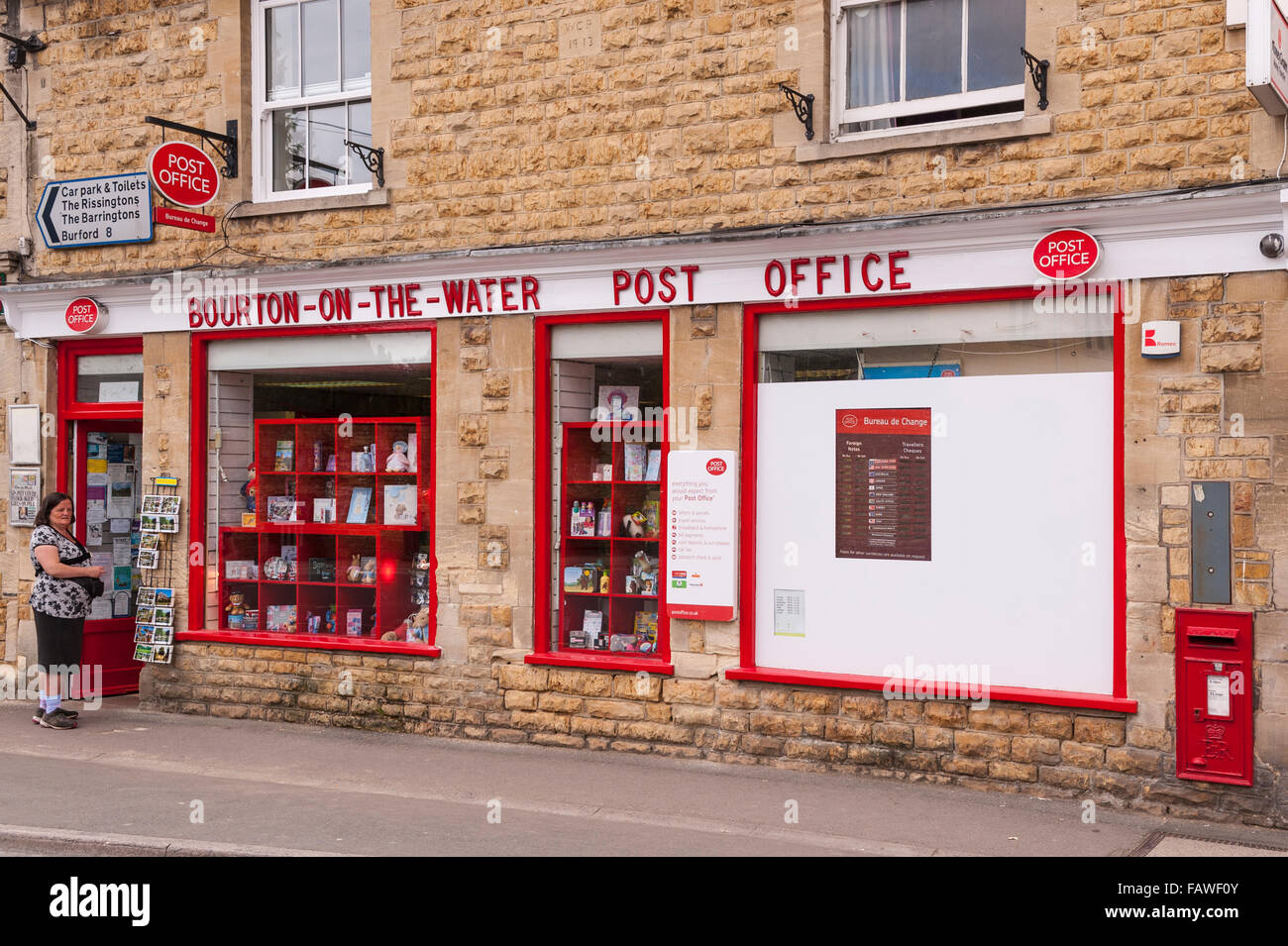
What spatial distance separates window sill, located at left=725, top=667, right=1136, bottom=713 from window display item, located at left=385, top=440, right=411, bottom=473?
321 centimetres

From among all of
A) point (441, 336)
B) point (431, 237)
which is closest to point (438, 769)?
point (441, 336)

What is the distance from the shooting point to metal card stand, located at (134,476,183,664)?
11.3 meters

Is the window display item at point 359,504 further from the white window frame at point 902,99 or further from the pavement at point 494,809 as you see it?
the white window frame at point 902,99

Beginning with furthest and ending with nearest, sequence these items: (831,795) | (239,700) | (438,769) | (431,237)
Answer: (239,700), (431,237), (438,769), (831,795)

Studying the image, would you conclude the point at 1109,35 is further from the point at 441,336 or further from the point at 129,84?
the point at 129,84

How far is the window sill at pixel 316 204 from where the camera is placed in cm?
1038

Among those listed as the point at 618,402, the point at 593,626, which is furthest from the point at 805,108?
the point at 593,626

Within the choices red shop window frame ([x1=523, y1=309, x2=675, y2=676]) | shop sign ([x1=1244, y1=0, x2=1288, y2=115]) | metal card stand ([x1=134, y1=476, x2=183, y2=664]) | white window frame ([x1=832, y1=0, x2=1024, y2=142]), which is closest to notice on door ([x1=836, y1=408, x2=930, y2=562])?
red shop window frame ([x1=523, y1=309, x2=675, y2=676])

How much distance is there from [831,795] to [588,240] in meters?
4.09

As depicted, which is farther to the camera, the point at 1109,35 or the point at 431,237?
the point at 431,237

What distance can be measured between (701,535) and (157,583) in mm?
5043

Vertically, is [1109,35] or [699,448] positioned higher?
[1109,35]

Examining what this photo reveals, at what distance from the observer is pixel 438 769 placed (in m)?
9.05

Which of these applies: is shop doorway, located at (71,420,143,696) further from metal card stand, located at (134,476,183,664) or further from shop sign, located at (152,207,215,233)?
shop sign, located at (152,207,215,233)
